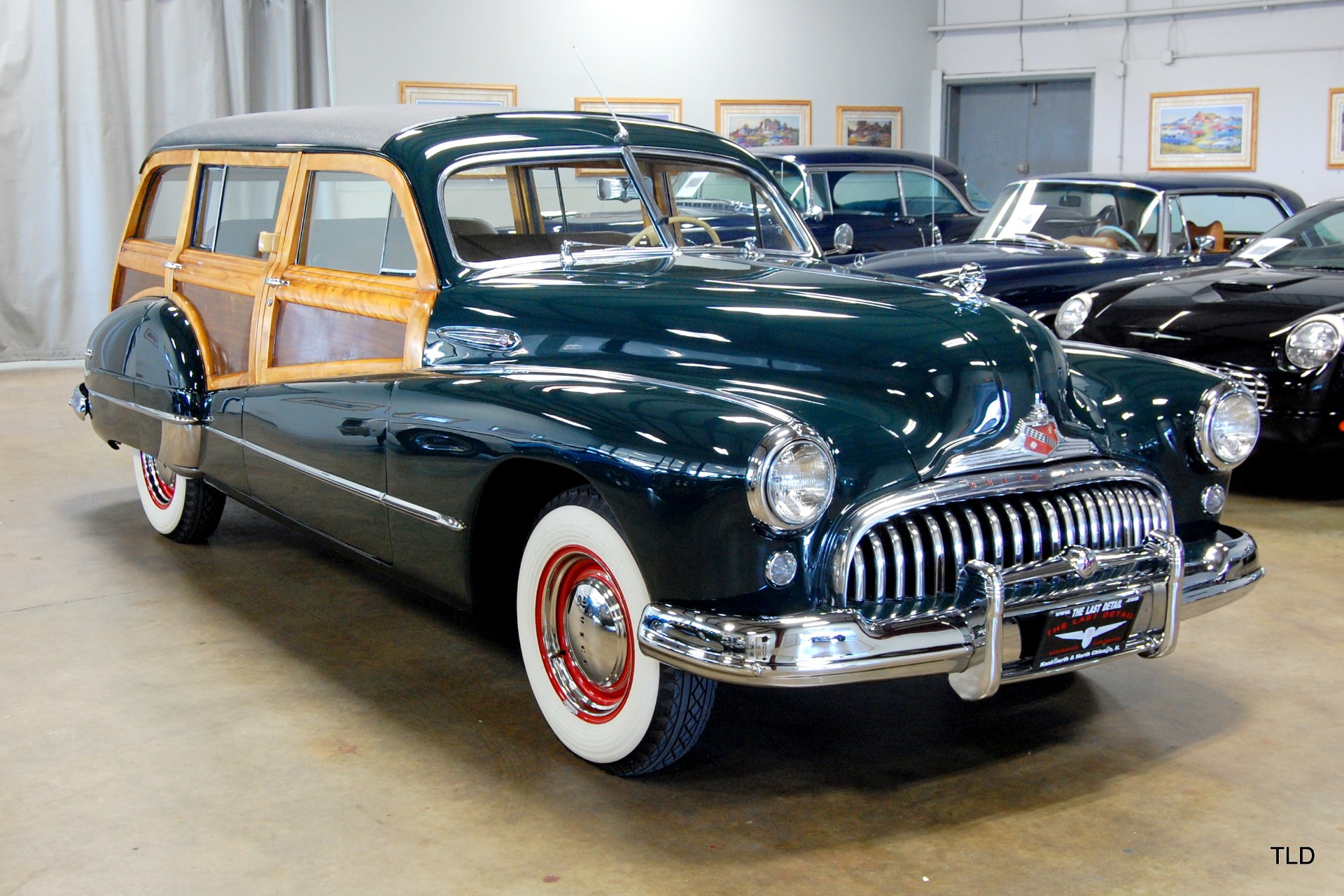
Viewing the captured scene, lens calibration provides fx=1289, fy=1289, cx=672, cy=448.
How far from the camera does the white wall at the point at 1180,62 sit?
11820 mm

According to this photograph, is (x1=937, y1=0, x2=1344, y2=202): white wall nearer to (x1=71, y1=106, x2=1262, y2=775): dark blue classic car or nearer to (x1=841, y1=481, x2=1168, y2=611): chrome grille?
(x1=71, y1=106, x2=1262, y2=775): dark blue classic car

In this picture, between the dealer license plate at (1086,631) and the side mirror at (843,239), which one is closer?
the dealer license plate at (1086,631)

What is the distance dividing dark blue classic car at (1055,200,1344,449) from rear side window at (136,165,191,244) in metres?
3.90

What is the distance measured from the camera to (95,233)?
9.91 meters

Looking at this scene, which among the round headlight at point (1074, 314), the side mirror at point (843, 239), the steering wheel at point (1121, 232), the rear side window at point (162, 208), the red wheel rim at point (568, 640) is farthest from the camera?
the steering wheel at point (1121, 232)

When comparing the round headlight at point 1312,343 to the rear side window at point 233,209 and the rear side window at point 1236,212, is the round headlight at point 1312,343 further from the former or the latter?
the rear side window at point 233,209

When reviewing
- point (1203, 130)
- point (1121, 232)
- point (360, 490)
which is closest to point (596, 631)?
point (360, 490)

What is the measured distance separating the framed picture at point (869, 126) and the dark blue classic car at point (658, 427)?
971cm

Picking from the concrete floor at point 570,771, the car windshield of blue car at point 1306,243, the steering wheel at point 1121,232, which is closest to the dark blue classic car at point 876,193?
the steering wheel at point 1121,232

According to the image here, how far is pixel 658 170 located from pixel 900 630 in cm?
210

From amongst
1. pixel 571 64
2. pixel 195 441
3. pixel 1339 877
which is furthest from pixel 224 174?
pixel 571 64

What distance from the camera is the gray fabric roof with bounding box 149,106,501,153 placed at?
386cm

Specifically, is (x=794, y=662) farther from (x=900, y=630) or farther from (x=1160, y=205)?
(x=1160, y=205)

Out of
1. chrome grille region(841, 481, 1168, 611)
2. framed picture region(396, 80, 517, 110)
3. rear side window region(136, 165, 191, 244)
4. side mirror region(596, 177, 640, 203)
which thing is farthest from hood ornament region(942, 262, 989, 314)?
framed picture region(396, 80, 517, 110)
